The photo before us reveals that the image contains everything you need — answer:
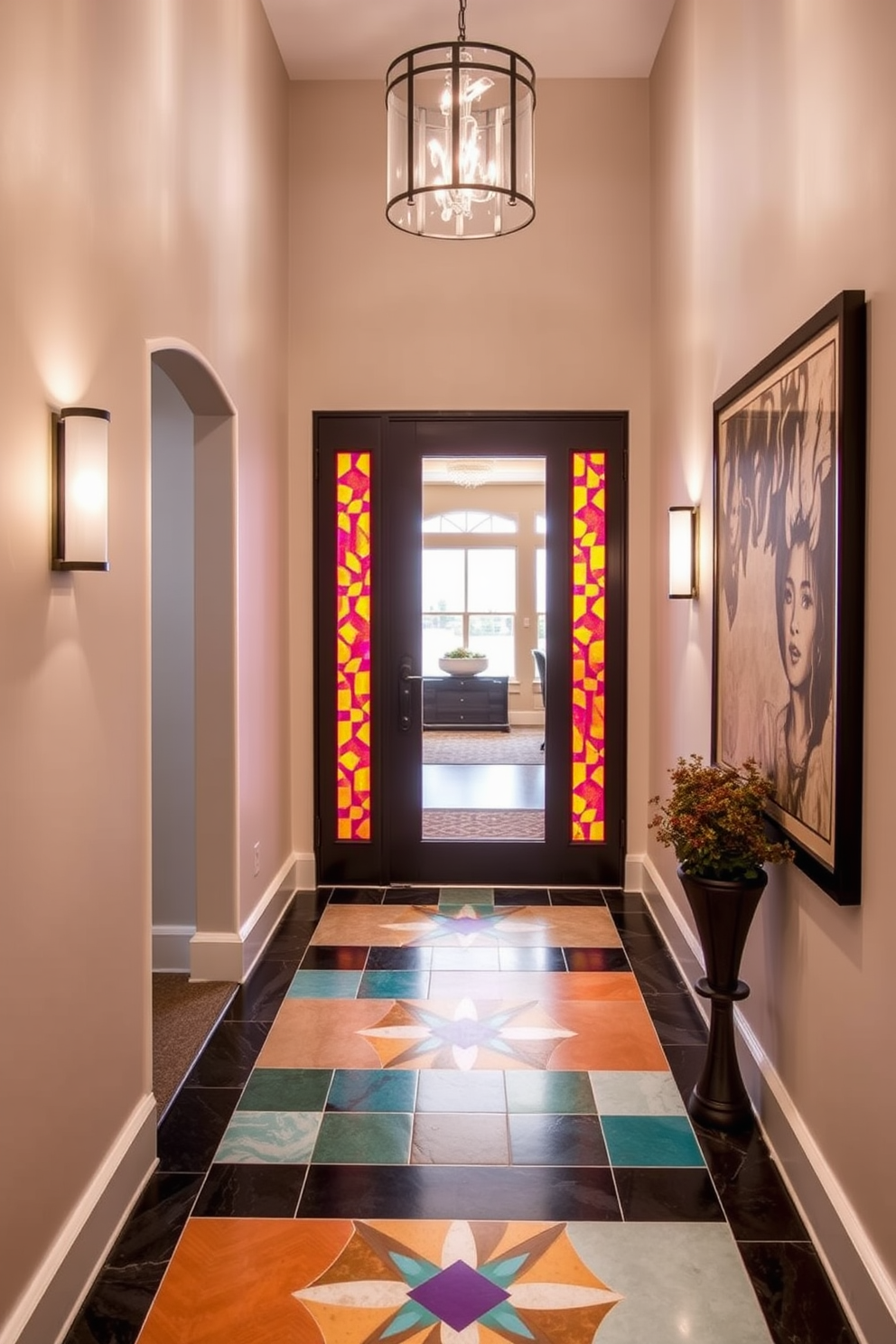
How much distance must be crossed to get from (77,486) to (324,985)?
8.48 ft

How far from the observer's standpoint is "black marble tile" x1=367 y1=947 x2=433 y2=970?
4352 mm

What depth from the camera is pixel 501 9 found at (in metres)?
4.75

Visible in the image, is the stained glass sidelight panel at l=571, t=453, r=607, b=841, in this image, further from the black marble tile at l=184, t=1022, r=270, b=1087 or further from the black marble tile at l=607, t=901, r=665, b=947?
the black marble tile at l=184, t=1022, r=270, b=1087

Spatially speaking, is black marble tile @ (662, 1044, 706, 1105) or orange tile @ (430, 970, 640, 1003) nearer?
black marble tile @ (662, 1044, 706, 1105)

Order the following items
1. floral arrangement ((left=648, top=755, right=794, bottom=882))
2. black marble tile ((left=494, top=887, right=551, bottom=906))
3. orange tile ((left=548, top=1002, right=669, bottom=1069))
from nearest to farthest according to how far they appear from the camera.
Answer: floral arrangement ((left=648, top=755, right=794, bottom=882))
orange tile ((left=548, top=1002, right=669, bottom=1069))
black marble tile ((left=494, top=887, right=551, bottom=906))

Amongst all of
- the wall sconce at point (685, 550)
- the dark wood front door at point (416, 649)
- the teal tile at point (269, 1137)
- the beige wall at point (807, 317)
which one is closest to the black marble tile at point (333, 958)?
the dark wood front door at point (416, 649)

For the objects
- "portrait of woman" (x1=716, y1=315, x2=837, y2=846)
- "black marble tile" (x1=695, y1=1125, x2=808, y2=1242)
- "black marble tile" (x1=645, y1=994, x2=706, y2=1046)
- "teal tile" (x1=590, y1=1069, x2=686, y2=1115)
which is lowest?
"black marble tile" (x1=695, y1=1125, x2=808, y2=1242)

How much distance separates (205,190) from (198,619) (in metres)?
1.55

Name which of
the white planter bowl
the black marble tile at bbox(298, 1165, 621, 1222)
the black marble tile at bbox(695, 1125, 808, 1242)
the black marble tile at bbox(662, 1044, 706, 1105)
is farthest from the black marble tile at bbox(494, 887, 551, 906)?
the white planter bowl

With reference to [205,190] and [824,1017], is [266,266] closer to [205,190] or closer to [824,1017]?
[205,190]

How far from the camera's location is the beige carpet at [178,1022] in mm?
3318

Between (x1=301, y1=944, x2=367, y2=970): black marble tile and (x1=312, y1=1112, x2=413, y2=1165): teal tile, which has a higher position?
(x1=301, y1=944, x2=367, y2=970): black marble tile

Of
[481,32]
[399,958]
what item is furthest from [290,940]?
[481,32]

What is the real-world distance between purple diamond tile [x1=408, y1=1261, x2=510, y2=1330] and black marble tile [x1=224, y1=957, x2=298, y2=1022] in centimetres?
160
